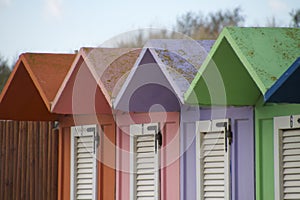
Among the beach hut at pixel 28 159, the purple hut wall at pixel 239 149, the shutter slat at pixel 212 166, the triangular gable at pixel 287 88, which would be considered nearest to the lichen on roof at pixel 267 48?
the triangular gable at pixel 287 88

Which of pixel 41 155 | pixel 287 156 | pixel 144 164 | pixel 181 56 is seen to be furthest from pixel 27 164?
pixel 287 156

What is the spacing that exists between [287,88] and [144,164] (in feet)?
13.1

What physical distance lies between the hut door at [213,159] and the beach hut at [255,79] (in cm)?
19

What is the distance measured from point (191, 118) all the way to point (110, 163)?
1.91 metres

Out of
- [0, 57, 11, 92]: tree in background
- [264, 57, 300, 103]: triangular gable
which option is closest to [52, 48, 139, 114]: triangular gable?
[264, 57, 300, 103]: triangular gable

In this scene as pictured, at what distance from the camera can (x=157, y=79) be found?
11703mm

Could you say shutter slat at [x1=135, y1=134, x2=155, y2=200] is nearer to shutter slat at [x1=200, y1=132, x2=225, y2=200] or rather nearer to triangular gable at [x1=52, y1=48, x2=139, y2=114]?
triangular gable at [x1=52, y1=48, x2=139, y2=114]

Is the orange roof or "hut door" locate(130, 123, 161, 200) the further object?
the orange roof

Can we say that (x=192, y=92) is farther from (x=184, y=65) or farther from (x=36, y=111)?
(x=36, y=111)

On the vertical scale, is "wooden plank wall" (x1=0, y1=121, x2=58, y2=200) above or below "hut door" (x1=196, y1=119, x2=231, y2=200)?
above

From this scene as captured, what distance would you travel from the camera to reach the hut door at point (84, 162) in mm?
13644

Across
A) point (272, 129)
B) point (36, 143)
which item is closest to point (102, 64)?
point (272, 129)

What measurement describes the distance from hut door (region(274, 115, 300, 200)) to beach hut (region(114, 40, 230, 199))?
1.19 meters

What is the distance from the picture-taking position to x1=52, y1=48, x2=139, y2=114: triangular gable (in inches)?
483
